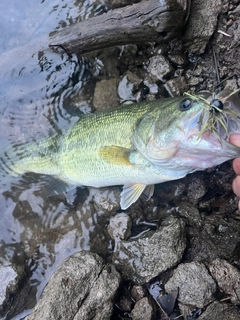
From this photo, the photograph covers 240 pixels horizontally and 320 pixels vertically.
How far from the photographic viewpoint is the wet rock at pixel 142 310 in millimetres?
3801

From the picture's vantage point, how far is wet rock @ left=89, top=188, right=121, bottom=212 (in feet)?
14.3

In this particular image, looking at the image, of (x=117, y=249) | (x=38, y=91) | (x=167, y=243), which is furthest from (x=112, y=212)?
(x=38, y=91)

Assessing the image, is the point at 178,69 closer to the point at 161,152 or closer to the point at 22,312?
the point at 161,152

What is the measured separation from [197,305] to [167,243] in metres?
0.71

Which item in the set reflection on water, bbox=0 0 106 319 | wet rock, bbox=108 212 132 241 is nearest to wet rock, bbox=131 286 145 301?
wet rock, bbox=108 212 132 241

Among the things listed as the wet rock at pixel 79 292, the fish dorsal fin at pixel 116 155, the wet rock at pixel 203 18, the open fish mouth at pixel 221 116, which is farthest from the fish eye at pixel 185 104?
the wet rock at pixel 79 292

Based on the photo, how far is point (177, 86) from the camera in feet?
14.8

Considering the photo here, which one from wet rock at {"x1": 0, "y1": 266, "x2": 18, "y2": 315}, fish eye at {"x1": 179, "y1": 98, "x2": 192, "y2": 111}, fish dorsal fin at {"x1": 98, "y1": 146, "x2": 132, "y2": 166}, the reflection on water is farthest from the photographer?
the reflection on water

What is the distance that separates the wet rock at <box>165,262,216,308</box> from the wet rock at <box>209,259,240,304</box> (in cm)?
8

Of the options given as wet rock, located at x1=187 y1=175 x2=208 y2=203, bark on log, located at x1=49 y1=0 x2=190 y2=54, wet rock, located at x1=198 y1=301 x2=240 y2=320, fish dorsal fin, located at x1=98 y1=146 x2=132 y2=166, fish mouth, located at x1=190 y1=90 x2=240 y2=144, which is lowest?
wet rock, located at x1=198 y1=301 x2=240 y2=320

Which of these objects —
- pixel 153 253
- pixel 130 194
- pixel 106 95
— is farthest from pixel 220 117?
pixel 106 95

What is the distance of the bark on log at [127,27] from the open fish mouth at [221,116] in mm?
1550

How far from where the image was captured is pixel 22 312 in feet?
13.6

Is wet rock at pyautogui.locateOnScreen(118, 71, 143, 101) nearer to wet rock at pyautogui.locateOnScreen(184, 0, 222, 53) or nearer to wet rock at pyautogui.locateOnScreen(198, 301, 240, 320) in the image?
wet rock at pyautogui.locateOnScreen(184, 0, 222, 53)
